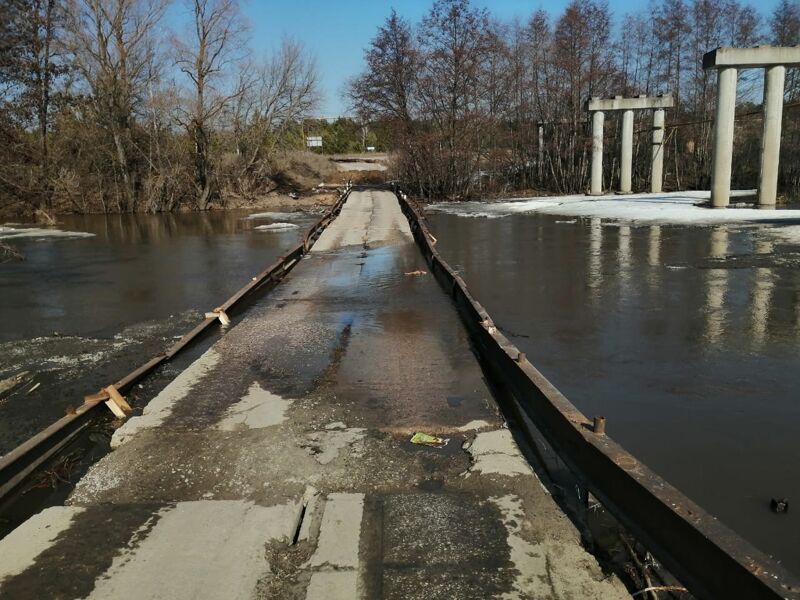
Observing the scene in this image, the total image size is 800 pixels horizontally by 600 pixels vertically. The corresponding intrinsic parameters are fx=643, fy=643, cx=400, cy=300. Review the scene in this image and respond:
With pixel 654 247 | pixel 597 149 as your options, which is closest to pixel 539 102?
pixel 597 149

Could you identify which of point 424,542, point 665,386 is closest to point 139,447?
point 424,542

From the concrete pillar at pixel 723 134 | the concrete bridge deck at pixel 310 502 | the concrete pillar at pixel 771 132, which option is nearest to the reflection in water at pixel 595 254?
the concrete bridge deck at pixel 310 502

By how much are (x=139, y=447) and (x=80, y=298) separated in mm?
6683

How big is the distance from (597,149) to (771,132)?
36.6ft

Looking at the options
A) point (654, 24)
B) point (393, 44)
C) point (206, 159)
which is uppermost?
point (654, 24)

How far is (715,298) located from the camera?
8.34 m

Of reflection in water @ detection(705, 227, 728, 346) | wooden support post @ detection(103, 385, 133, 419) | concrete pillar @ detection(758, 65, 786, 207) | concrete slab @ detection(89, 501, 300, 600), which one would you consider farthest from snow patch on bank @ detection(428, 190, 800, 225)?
concrete slab @ detection(89, 501, 300, 600)

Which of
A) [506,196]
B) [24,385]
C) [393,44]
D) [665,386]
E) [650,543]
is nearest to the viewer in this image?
[650,543]

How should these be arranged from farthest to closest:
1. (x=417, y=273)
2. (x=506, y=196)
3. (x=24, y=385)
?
(x=506, y=196) < (x=417, y=273) < (x=24, y=385)

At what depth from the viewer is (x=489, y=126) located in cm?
3181

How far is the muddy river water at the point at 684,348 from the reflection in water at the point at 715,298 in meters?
0.02

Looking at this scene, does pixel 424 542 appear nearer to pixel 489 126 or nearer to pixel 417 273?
pixel 417 273

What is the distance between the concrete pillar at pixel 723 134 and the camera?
2117 centimetres

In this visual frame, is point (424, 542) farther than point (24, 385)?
No
